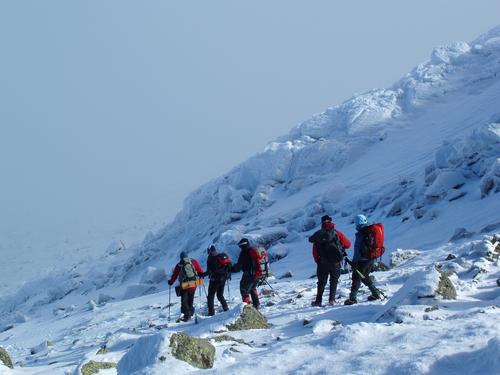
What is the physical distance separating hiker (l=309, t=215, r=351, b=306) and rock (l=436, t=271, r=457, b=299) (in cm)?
212

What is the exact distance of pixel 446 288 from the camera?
9883 mm

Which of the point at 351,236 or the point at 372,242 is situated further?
the point at 351,236

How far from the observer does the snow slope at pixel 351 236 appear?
23.7 feet

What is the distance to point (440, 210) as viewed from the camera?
69.6 feet

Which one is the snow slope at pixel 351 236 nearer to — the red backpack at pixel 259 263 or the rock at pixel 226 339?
the rock at pixel 226 339

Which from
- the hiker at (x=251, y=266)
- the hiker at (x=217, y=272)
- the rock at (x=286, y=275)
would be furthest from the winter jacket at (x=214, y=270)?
the rock at (x=286, y=275)

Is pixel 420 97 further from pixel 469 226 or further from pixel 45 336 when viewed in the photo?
pixel 45 336

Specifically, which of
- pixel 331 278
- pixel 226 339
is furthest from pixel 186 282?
pixel 226 339

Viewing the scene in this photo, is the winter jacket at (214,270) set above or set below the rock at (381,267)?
above

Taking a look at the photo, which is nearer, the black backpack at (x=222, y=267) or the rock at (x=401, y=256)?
the black backpack at (x=222, y=267)

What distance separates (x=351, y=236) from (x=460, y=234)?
6014 mm

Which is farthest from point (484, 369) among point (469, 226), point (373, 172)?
point (373, 172)

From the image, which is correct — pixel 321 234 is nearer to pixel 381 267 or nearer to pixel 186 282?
pixel 186 282

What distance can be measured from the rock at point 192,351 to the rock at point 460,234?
11116mm
